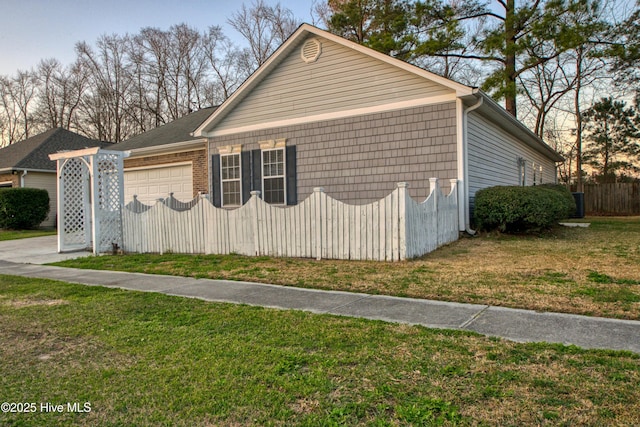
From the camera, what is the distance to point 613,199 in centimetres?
2197

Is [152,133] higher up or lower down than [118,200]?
higher up

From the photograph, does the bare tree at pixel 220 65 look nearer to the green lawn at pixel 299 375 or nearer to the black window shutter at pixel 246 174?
the black window shutter at pixel 246 174

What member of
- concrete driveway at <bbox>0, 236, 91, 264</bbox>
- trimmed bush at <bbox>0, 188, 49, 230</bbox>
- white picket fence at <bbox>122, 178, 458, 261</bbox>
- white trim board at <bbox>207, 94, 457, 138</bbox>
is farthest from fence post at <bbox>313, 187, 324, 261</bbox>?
trimmed bush at <bbox>0, 188, 49, 230</bbox>

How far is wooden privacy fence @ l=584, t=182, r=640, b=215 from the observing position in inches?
845

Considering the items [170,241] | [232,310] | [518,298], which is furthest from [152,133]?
[518,298]

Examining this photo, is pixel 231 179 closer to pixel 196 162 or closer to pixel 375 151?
pixel 196 162

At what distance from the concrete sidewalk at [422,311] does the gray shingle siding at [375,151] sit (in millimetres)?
5677

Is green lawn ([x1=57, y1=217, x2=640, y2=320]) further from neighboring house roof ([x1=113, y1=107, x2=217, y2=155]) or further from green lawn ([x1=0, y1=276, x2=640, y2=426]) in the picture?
neighboring house roof ([x1=113, y1=107, x2=217, y2=155])

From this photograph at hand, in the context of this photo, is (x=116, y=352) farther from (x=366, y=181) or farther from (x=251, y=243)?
(x=366, y=181)

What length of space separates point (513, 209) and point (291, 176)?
5766 mm

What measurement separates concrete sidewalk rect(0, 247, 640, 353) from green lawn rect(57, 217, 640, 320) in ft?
0.94

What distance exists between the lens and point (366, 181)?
35.6 ft

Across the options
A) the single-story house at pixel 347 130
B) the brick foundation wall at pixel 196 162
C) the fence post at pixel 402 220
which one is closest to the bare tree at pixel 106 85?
the brick foundation wall at pixel 196 162

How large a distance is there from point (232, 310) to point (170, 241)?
232 inches
